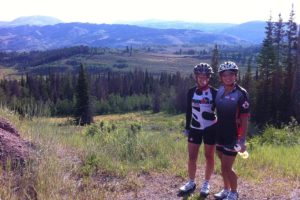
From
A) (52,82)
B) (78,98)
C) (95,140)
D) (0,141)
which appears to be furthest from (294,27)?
(52,82)

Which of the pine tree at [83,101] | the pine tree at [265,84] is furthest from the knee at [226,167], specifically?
the pine tree at [83,101]

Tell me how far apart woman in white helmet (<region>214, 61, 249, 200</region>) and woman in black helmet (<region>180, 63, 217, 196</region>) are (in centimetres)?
33

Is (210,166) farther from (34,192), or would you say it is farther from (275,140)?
(275,140)

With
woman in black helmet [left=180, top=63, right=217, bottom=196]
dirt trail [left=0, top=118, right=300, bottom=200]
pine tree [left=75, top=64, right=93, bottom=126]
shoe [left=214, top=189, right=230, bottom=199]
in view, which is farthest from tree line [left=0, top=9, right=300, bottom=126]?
shoe [left=214, top=189, right=230, bottom=199]

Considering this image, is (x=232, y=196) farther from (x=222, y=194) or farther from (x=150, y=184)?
(x=150, y=184)

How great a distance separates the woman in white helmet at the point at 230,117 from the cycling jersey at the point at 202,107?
28cm

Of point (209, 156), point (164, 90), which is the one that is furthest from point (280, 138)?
point (164, 90)

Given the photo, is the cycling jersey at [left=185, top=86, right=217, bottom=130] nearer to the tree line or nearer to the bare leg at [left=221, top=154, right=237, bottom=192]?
the bare leg at [left=221, top=154, right=237, bottom=192]

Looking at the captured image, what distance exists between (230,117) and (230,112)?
0.07 metres

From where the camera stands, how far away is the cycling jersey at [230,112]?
18.8 feet

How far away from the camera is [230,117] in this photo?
5.83 meters

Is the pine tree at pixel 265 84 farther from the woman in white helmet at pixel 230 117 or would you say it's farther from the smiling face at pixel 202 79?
the woman in white helmet at pixel 230 117

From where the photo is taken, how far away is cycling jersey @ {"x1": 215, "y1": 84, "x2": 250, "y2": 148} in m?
5.74

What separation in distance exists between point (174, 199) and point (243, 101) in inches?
71.7
